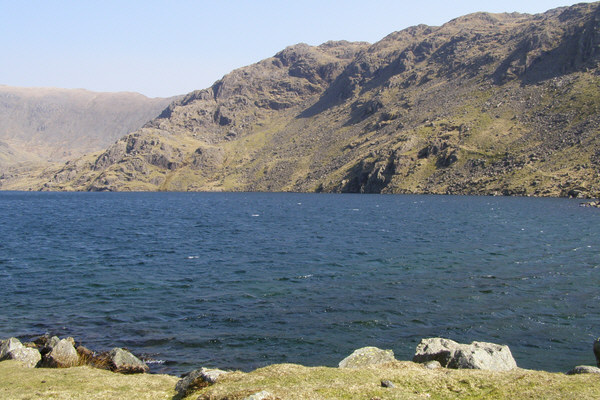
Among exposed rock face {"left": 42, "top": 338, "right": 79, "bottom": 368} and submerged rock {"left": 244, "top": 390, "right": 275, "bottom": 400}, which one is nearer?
submerged rock {"left": 244, "top": 390, "right": 275, "bottom": 400}

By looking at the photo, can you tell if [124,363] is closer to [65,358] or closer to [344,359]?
[65,358]

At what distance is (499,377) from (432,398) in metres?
3.01

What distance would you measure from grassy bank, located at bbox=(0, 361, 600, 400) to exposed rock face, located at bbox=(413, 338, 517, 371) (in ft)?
6.05

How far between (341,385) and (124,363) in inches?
492

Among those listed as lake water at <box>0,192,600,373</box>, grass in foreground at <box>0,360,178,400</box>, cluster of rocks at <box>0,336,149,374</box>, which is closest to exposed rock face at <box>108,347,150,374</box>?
cluster of rocks at <box>0,336,149,374</box>

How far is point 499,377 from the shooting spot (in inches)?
522

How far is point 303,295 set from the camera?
110 ft

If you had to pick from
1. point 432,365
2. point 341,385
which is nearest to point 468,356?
point 432,365

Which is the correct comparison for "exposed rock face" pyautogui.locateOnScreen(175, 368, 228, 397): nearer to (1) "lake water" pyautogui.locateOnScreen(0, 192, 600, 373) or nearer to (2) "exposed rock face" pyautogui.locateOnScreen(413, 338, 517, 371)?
(1) "lake water" pyautogui.locateOnScreen(0, 192, 600, 373)

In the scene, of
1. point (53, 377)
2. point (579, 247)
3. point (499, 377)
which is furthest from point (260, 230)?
point (499, 377)

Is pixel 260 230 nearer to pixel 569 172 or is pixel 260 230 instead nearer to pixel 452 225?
pixel 452 225

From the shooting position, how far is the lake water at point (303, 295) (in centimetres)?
2412

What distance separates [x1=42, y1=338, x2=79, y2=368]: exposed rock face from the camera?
64.5 feet

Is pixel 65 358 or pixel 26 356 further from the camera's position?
pixel 26 356
